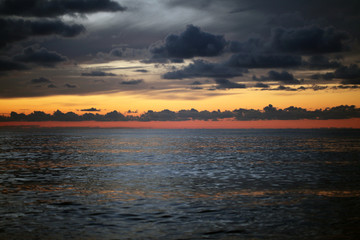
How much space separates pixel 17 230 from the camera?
663 inches

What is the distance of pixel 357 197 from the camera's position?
2553cm

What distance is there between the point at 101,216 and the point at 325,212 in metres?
13.3

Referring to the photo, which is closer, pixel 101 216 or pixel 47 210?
pixel 101 216

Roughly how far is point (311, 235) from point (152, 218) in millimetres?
8303

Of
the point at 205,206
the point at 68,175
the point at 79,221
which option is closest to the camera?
the point at 79,221

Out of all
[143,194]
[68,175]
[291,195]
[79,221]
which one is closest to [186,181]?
[143,194]

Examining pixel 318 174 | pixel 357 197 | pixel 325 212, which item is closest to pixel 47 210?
pixel 325 212

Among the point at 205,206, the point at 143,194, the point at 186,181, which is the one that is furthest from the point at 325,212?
the point at 186,181

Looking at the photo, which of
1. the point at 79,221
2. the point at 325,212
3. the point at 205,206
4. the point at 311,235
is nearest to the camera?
the point at 311,235

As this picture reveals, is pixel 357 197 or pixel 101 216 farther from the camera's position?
pixel 357 197

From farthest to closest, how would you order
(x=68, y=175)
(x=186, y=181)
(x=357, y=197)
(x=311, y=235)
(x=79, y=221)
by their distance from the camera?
(x=68, y=175) → (x=186, y=181) → (x=357, y=197) → (x=79, y=221) → (x=311, y=235)

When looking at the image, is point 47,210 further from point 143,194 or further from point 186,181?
point 186,181

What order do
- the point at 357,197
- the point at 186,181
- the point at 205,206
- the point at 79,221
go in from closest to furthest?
the point at 79,221 → the point at 205,206 → the point at 357,197 → the point at 186,181

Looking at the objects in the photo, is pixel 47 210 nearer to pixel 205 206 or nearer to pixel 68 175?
pixel 205 206
